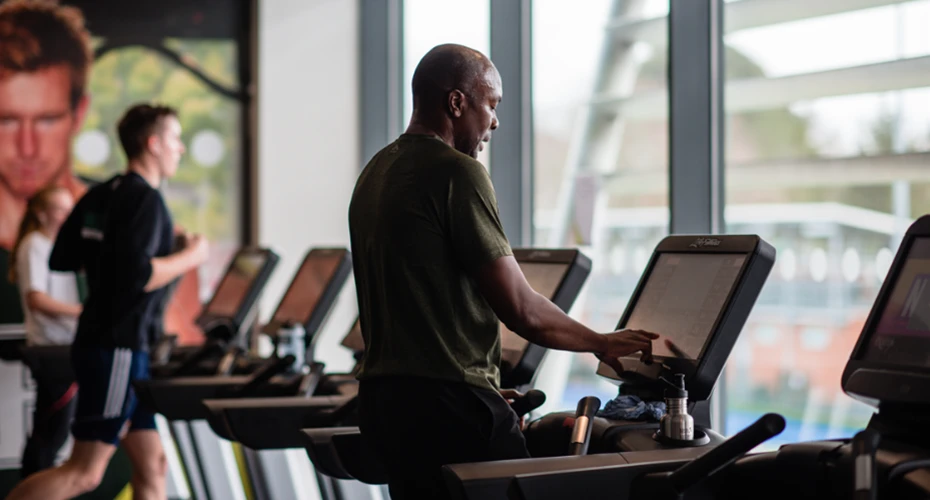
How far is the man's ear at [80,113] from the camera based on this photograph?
5.93 meters

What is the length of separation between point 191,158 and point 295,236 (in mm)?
777

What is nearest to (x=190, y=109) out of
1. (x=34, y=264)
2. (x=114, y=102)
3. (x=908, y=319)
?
(x=114, y=102)

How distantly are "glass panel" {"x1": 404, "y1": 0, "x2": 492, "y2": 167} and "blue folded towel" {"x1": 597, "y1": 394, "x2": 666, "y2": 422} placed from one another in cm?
251

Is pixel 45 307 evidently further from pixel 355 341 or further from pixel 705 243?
pixel 705 243

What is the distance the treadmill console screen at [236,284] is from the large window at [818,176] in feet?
6.84

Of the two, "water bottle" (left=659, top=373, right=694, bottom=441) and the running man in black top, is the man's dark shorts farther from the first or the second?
"water bottle" (left=659, top=373, right=694, bottom=441)

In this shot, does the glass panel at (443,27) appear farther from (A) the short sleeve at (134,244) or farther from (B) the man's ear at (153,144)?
(A) the short sleeve at (134,244)

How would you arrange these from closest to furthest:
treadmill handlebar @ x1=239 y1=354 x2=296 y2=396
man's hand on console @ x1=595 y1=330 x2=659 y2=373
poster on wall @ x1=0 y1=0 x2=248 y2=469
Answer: man's hand on console @ x1=595 y1=330 x2=659 y2=373
treadmill handlebar @ x1=239 y1=354 x2=296 y2=396
poster on wall @ x1=0 y1=0 x2=248 y2=469

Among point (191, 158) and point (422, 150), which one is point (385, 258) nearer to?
point (422, 150)

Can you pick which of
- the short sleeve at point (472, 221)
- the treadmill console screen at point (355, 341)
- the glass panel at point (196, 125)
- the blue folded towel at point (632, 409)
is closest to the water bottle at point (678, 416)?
the blue folded towel at point (632, 409)

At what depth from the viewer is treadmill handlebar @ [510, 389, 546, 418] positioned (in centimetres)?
214

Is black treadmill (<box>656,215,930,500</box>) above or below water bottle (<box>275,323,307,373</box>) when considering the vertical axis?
→ above

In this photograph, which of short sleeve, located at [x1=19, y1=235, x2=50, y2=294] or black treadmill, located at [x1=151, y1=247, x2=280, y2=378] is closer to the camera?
black treadmill, located at [x1=151, y1=247, x2=280, y2=378]

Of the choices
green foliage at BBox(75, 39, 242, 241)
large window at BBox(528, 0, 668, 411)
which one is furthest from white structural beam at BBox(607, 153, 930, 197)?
green foliage at BBox(75, 39, 242, 241)
